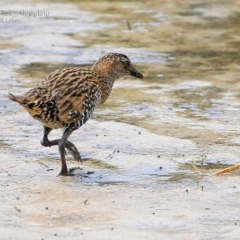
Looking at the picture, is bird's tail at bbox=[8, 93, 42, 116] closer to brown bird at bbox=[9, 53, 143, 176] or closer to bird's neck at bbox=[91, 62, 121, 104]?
brown bird at bbox=[9, 53, 143, 176]

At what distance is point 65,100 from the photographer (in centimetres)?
933

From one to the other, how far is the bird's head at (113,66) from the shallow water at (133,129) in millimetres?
738

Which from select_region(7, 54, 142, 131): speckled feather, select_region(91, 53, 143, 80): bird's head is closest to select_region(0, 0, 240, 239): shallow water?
select_region(7, 54, 142, 131): speckled feather

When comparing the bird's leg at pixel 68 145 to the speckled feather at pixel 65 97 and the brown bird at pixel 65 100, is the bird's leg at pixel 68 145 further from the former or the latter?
the speckled feather at pixel 65 97

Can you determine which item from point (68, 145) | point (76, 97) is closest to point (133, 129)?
point (68, 145)

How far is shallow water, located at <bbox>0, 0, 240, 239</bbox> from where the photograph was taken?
8.08m

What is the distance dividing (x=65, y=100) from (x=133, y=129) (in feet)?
6.13

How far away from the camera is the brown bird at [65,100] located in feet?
29.9

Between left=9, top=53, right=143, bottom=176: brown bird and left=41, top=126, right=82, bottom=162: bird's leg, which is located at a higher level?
left=9, top=53, right=143, bottom=176: brown bird

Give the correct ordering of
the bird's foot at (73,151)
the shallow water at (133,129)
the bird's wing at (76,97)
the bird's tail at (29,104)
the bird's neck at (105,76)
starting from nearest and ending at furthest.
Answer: the shallow water at (133,129)
the bird's tail at (29,104)
the bird's wing at (76,97)
the bird's foot at (73,151)
the bird's neck at (105,76)

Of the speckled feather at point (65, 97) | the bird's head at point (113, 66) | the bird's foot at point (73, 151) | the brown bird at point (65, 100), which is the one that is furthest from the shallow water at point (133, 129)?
the bird's head at point (113, 66)

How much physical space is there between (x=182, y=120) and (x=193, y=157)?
1472 mm

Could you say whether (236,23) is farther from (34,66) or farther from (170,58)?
(34,66)

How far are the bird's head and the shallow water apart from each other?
0.74 metres
